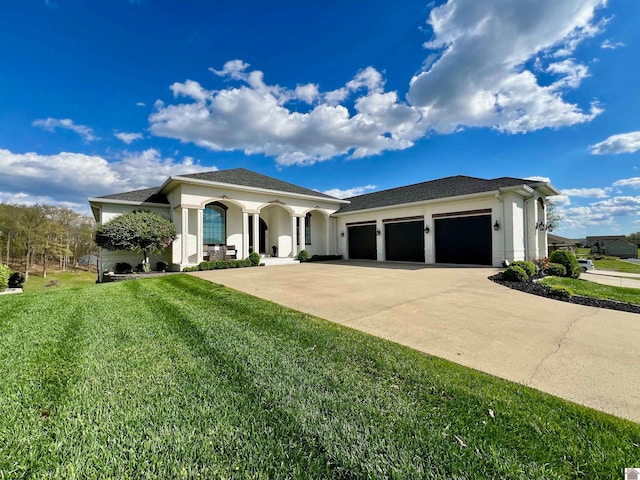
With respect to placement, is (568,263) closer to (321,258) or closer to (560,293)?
(560,293)

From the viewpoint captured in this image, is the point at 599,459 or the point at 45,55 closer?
the point at 599,459

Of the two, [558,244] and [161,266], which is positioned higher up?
[558,244]

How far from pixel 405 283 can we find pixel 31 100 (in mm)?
18583

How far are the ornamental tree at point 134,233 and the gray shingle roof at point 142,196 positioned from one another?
251 centimetres

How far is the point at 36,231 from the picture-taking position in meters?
26.0

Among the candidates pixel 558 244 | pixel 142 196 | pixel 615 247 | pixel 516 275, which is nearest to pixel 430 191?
pixel 516 275

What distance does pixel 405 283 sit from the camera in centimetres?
807

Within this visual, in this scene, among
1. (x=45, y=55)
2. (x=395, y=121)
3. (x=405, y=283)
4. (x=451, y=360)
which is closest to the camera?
(x=451, y=360)

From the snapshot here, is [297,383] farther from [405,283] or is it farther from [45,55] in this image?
[45,55]

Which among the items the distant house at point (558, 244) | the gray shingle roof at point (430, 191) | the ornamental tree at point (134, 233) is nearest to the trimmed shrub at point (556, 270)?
the gray shingle roof at point (430, 191)

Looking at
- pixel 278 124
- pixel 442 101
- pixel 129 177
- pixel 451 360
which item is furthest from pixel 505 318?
pixel 129 177

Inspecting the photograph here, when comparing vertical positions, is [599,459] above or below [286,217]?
below

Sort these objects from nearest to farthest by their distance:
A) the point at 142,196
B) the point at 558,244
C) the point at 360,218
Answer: the point at 142,196, the point at 360,218, the point at 558,244

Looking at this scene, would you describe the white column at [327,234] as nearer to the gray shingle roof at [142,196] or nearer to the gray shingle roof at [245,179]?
the gray shingle roof at [245,179]
